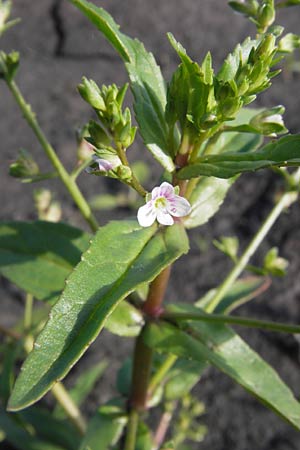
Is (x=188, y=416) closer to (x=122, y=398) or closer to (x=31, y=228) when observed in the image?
(x=122, y=398)

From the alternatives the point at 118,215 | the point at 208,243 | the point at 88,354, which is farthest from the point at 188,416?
the point at 118,215

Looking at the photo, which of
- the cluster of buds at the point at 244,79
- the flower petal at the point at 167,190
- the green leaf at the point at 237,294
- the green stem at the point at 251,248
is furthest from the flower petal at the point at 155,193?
the green leaf at the point at 237,294

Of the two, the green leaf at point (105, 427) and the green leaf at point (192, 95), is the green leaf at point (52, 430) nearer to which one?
the green leaf at point (105, 427)

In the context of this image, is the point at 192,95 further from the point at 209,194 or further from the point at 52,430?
the point at 52,430

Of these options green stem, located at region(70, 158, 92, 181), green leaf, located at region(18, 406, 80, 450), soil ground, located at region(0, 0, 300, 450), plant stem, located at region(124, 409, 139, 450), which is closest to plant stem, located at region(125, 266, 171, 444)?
plant stem, located at region(124, 409, 139, 450)

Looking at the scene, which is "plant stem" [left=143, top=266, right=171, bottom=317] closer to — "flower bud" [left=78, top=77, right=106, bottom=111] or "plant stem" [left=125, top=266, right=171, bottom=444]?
"plant stem" [left=125, top=266, right=171, bottom=444]
